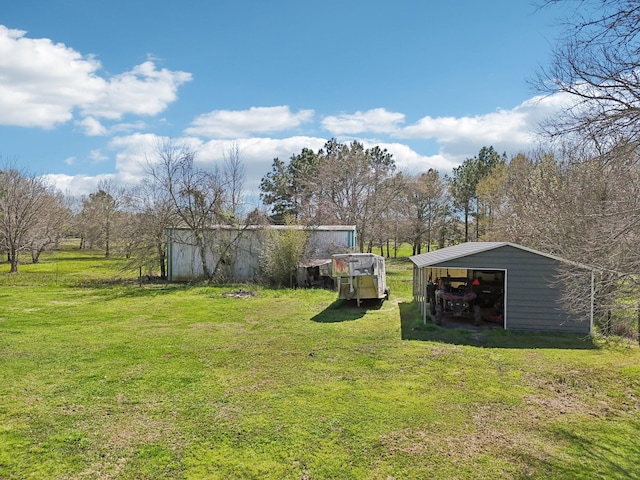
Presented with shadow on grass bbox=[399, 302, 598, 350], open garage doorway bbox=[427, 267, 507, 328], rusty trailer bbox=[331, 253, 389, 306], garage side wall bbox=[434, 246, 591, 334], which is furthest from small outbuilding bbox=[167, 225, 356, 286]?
garage side wall bbox=[434, 246, 591, 334]

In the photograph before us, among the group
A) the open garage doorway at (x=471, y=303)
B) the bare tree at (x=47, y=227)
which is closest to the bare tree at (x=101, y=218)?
the bare tree at (x=47, y=227)

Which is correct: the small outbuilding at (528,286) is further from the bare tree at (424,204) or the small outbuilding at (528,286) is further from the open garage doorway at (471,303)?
the bare tree at (424,204)

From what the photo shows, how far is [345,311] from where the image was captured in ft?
42.2

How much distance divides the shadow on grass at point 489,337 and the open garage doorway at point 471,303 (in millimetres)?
457

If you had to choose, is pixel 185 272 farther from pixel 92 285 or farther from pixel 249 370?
pixel 249 370

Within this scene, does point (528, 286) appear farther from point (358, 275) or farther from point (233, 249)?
point (233, 249)

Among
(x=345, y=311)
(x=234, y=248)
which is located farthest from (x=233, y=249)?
(x=345, y=311)

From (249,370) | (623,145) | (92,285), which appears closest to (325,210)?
(92,285)

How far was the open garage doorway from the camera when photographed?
36.8 feet

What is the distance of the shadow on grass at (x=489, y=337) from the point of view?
30.2 ft

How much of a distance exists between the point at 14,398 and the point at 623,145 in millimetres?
8699

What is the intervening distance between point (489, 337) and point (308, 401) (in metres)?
5.63

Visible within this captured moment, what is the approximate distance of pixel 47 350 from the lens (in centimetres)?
820

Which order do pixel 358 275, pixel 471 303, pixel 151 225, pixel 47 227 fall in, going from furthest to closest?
pixel 47 227 → pixel 151 225 → pixel 358 275 → pixel 471 303
